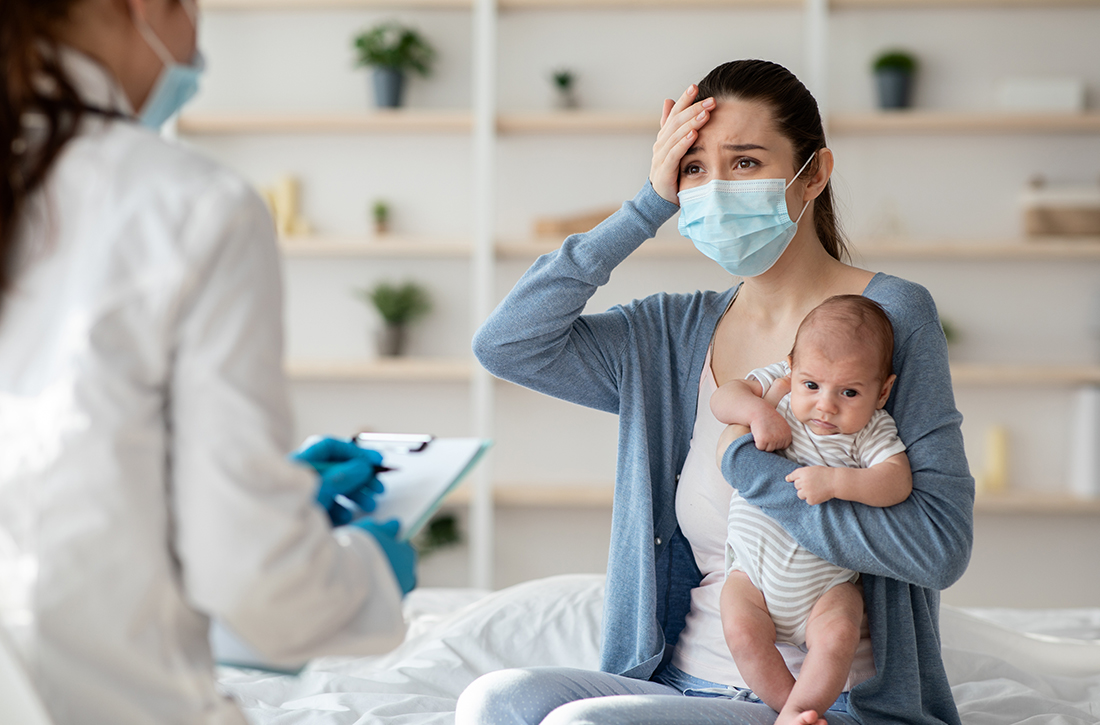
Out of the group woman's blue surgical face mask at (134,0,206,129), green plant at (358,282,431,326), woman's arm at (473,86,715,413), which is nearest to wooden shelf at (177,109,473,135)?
green plant at (358,282,431,326)

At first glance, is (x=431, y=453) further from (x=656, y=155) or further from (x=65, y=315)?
(x=656, y=155)

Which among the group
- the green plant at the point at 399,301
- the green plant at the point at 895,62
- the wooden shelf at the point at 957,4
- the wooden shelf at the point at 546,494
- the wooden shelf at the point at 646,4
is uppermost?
the wooden shelf at the point at 646,4

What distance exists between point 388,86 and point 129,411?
303 centimetres

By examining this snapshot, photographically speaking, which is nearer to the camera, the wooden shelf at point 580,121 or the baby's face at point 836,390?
the baby's face at point 836,390

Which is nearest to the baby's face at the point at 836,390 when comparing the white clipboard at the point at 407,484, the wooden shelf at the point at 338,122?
the white clipboard at the point at 407,484

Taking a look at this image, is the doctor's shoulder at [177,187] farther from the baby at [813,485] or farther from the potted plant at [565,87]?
the potted plant at [565,87]

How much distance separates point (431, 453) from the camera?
118 centimetres

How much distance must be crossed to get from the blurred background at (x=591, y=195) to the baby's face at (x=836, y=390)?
2141mm

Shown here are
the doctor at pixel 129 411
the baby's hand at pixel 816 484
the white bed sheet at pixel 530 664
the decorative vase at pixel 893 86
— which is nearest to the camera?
the doctor at pixel 129 411

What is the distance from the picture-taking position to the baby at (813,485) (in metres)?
1.22

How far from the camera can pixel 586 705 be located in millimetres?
1156

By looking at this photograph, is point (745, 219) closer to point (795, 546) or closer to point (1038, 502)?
point (795, 546)

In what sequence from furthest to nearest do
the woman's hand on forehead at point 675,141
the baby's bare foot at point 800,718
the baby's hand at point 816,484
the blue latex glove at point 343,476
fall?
the woman's hand on forehead at point 675,141
the baby's hand at point 816,484
the baby's bare foot at point 800,718
the blue latex glove at point 343,476

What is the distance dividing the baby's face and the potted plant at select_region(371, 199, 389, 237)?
2.54m
